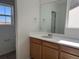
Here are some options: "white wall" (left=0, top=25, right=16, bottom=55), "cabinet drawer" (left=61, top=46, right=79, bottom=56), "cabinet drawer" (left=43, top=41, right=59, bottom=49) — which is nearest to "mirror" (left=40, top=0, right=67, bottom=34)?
"cabinet drawer" (left=43, top=41, right=59, bottom=49)

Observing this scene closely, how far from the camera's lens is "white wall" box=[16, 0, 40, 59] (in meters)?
2.93

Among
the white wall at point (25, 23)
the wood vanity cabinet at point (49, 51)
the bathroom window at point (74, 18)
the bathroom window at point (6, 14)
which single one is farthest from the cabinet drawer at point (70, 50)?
the bathroom window at point (6, 14)

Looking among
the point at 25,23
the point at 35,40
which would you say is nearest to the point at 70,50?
the point at 35,40

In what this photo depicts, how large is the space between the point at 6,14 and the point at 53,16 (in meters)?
1.94

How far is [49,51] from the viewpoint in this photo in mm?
2344

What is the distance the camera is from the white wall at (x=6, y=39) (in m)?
3.71

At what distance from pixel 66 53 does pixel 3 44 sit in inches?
103

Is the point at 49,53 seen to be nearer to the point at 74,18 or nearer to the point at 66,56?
the point at 66,56

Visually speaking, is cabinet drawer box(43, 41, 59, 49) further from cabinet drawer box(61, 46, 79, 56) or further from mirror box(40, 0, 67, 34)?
mirror box(40, 0, 67, 34)

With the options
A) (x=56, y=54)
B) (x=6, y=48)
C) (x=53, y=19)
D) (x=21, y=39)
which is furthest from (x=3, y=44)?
(x=56, y=54)

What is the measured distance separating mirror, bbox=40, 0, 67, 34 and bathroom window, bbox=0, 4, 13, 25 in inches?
54.7

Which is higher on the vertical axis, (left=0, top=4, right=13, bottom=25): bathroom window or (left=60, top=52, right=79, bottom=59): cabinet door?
(left=0, top=4, right=13, bottom=25): bathroom window

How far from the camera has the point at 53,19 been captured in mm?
3021

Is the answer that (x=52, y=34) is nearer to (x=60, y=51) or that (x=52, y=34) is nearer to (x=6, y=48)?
(x=60, y=51)
